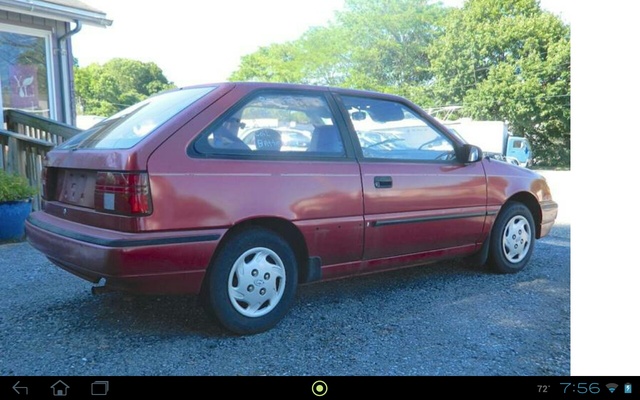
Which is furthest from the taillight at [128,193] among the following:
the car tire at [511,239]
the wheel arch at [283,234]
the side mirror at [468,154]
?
the car tire at [511,239]

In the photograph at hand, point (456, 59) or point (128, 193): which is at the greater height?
point (456, 59)

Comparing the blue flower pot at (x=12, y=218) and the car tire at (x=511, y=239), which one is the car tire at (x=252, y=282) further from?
the blue flower pot at (x=12, y=218)

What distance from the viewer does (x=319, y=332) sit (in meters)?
3.27

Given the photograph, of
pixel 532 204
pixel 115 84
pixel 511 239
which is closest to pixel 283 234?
pixel 511 239

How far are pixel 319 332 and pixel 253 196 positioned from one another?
0.96m

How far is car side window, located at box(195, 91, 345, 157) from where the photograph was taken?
315 centimetres

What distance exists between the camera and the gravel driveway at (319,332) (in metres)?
2.77

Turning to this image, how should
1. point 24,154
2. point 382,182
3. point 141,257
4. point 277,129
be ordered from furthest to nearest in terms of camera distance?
point 24,154 < point 382,182 < point 277,129 < point 141,257

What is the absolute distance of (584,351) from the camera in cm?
201

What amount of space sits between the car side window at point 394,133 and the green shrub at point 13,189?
403 cm

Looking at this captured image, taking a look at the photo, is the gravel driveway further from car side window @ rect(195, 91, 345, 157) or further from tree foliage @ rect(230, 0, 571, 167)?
tree foliage @ rect(230, 0, 571, 167)

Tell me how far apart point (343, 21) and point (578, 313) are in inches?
1604
